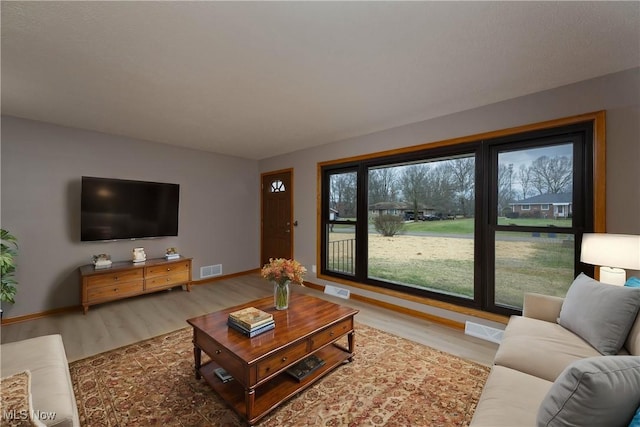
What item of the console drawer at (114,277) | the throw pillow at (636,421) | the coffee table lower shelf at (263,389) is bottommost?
the coffee table lower shelf at (263,389)

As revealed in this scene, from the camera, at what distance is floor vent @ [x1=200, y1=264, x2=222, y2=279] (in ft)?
15.5

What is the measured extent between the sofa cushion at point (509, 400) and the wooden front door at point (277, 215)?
12.4 ft

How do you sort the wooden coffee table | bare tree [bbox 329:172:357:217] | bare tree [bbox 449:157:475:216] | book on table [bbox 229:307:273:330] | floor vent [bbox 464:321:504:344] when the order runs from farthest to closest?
1. bare tree [bbox 329:172:357:217]
2. bare tree [bbox 449:157:475:216]
3. floor vent [bbox 464:321:504:344]
4. book on table [bbox 229:307:273:330]
5. the wooden coffee table

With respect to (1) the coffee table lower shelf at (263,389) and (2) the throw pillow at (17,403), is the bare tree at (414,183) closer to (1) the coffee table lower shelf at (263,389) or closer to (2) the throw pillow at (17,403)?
(1) the coffee table lower shelf at (263,389)

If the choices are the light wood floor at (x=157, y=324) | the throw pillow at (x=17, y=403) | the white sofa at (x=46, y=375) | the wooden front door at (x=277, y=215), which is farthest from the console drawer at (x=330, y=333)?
the wooden front door at (x=277, y=215)

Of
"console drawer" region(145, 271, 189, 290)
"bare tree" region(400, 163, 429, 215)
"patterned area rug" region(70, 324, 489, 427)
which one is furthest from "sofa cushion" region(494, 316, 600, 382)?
"console drawer" region(145, 271, 189, 290)

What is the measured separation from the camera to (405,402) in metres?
1.80

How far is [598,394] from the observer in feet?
2.65

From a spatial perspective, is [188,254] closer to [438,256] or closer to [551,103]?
[438,256]

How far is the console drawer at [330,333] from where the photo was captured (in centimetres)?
198

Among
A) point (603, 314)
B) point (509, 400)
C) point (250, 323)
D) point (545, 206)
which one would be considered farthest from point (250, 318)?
point (545, 206)

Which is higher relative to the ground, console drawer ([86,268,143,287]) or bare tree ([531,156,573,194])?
bare tree ([531,156,573,194])

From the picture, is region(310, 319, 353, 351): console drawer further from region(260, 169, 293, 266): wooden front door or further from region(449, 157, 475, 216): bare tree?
region(260, 169, 293, 266): wooden front door

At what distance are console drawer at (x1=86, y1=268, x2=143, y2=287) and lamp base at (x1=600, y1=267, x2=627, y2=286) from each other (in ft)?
16.0
